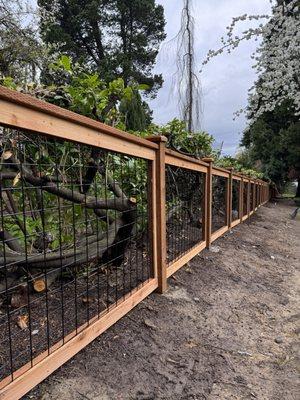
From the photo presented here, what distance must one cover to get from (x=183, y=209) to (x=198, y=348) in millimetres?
2247

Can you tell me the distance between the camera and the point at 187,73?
809 cm

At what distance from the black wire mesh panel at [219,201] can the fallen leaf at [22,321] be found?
382 centimetres

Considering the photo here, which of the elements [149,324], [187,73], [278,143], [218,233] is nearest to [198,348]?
[149,324]

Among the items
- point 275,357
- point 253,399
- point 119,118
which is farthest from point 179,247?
point 253,399

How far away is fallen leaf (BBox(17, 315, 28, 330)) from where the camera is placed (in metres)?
2.05

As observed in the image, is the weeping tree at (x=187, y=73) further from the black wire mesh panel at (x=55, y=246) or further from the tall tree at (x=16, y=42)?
the black wire mesh panel at (x=55, y=246)

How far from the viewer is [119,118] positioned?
3.20 m

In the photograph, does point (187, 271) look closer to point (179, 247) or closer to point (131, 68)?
point (179, 247)

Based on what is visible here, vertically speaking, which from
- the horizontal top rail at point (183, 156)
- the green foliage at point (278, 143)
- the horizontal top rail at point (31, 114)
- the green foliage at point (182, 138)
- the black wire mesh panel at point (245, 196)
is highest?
the green foliage at point (278, 143)

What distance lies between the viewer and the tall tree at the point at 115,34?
18609 mm

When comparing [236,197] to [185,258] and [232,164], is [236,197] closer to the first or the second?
[232,164]

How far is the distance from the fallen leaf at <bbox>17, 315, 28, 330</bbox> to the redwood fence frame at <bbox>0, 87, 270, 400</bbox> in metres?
0.39

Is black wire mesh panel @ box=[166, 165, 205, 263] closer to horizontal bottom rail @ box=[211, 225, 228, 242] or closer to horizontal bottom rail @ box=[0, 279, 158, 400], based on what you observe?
horizontal bottom rail @ box=[211, 225, 228, 242]

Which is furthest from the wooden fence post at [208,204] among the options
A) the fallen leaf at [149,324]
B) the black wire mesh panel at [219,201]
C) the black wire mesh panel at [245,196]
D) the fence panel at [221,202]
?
the black wire mesh panel at [245,196]
